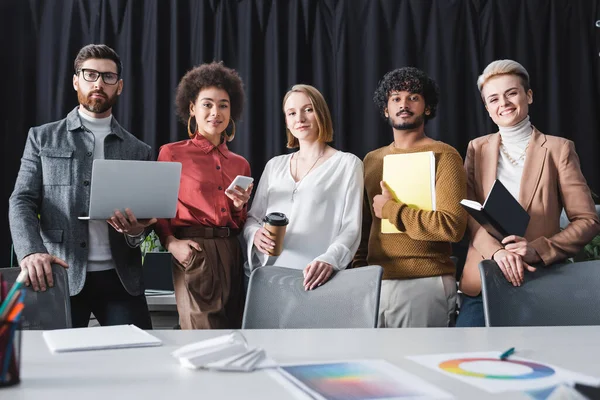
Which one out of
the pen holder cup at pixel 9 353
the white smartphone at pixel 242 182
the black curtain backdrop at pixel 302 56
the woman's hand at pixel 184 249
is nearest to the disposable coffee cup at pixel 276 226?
the white smartphone at pixel 242 182

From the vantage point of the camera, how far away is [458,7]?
12.8ft

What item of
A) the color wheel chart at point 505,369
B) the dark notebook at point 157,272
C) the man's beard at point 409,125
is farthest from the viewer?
the dark notebook at point 157,272

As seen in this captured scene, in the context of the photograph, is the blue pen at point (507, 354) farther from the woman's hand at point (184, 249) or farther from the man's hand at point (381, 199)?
the woman's hand at point (184, 249)

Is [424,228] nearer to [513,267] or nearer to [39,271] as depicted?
[513,267]

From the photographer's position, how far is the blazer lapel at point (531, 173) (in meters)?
2.04

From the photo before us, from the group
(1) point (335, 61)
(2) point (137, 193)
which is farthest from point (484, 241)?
(1) point (335, 61)

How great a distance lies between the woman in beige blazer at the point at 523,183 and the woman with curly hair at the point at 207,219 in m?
0.85

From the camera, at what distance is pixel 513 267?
5.74 feet

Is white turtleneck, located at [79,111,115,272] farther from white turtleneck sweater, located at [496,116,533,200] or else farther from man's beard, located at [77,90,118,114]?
white turtleneck sweater, located at [496,116,533,200]

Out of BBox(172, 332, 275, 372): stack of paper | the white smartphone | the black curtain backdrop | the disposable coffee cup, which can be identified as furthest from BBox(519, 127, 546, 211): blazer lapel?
the black curtain backdrop

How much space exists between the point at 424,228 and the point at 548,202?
1.49 ft

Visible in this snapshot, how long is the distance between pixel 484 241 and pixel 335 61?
7.08 ft

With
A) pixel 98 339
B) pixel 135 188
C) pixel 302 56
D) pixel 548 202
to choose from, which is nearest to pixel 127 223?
pixel 135 188

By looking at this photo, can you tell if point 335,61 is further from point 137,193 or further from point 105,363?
point 105,363
